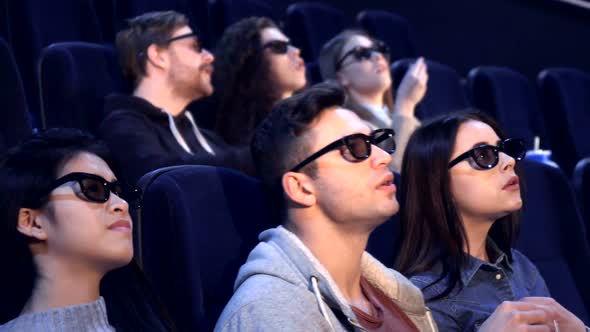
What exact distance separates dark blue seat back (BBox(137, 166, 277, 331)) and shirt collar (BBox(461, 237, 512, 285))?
0.27 meters

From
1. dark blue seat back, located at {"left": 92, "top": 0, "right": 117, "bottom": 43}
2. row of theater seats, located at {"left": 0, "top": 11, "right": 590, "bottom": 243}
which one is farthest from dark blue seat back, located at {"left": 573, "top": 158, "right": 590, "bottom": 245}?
dark blue seat back, located at {"left": 92, "top": 0, "right": 117, "bottom": 43}

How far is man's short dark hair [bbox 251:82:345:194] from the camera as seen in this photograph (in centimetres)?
96

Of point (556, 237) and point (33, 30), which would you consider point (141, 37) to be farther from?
point (556, 237)

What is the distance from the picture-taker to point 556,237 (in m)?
1.34

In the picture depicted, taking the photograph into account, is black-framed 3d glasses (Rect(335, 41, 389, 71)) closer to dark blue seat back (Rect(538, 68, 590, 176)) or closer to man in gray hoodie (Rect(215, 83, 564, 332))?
dark blue seat back (Rect(538, 68, 590, 176))

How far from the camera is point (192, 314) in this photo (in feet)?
2.94

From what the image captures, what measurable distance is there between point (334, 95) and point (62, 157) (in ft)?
0.96

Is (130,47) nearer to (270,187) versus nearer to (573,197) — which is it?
(270,187)

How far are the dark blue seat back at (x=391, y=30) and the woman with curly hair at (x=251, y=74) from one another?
642 millimetres

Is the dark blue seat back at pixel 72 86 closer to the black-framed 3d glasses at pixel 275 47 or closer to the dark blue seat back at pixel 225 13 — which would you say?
the black-framed 3d glasses at pixel 275 47

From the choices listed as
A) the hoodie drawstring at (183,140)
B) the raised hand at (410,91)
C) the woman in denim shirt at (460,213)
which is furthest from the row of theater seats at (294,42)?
the woman in denim shirt at (460,213)

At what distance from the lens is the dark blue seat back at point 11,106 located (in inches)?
47.8

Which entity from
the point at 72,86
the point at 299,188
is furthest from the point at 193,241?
the point at 72,86

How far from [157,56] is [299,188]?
27.2 inches
